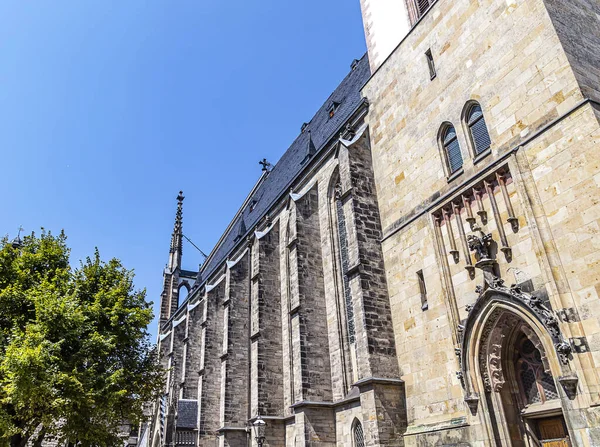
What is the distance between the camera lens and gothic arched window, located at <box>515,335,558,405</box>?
9.28 meters

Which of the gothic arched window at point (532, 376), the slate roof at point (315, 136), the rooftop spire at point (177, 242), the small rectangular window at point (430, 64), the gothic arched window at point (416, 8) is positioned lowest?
the gothic arched window at point (532, 376)

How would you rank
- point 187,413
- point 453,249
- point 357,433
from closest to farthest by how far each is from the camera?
point 453,249
point 357,433
point 187,413

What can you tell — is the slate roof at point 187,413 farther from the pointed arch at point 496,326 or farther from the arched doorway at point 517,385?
the arched doorway at point 517,385

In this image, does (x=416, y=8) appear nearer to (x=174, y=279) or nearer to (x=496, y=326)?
(x=496, y=326)

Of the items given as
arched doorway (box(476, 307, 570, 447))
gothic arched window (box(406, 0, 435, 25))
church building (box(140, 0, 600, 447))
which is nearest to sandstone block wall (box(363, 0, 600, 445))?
church building (box(140, 0, 600, 447))

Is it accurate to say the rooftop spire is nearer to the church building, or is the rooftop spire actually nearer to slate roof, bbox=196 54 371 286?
slate roof, bbox=196 54 371 286

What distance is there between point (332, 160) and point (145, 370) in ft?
33.0

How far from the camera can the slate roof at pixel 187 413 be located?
78.4 feet

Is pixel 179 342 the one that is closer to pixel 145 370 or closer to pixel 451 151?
pixel 145 370

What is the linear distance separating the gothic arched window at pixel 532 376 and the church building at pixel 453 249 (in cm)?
3

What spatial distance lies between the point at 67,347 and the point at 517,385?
12.1 meters

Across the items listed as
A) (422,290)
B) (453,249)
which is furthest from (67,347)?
(453,249)

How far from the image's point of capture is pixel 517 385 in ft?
32.2

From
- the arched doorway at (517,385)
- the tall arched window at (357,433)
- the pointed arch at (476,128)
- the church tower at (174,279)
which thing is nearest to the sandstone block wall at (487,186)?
the pointed arch at (476,128)
